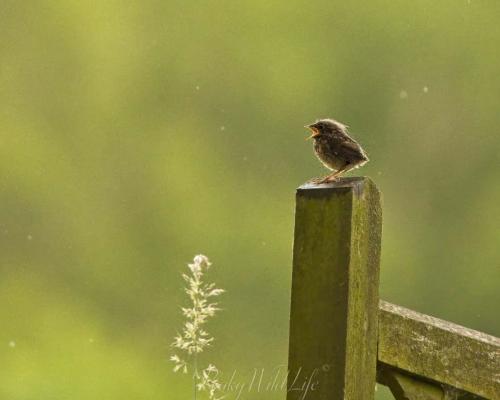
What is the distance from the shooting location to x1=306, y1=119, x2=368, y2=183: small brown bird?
2898mm

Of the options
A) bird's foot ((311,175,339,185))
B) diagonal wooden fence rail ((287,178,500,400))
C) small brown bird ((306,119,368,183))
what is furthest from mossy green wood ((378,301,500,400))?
small brown bird ((306,119,368,183))

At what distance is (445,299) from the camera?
22.7m

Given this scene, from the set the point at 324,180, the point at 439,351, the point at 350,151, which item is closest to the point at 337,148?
the point at 350,151

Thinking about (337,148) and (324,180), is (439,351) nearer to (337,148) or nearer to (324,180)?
(324,180)

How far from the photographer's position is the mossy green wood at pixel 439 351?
237 cm

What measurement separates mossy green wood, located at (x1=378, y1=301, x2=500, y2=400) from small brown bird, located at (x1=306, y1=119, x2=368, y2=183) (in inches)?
22.8

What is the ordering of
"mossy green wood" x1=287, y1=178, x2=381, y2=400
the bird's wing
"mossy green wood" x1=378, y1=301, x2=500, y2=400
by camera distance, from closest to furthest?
"mossy green wood" x1=287, y1=178, x2=381, y2=400 < "mossy green wood" x1=378, y1=301, x2=500, y2=400 < the bird's wing

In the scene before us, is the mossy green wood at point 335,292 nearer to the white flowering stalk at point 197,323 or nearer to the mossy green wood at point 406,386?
the mossy green wood at point 406,386

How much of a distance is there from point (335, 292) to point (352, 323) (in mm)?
73

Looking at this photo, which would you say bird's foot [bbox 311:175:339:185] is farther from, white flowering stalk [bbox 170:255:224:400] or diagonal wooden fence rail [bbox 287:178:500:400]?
white flowering stalk [bbox 170:255:224:400]

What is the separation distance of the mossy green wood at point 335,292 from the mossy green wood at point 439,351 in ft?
0.20

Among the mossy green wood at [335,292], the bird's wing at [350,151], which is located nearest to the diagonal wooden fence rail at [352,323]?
the mossy green wood at [335,292]

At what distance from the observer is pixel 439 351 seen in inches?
95.7

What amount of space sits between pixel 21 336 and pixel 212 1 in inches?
496
